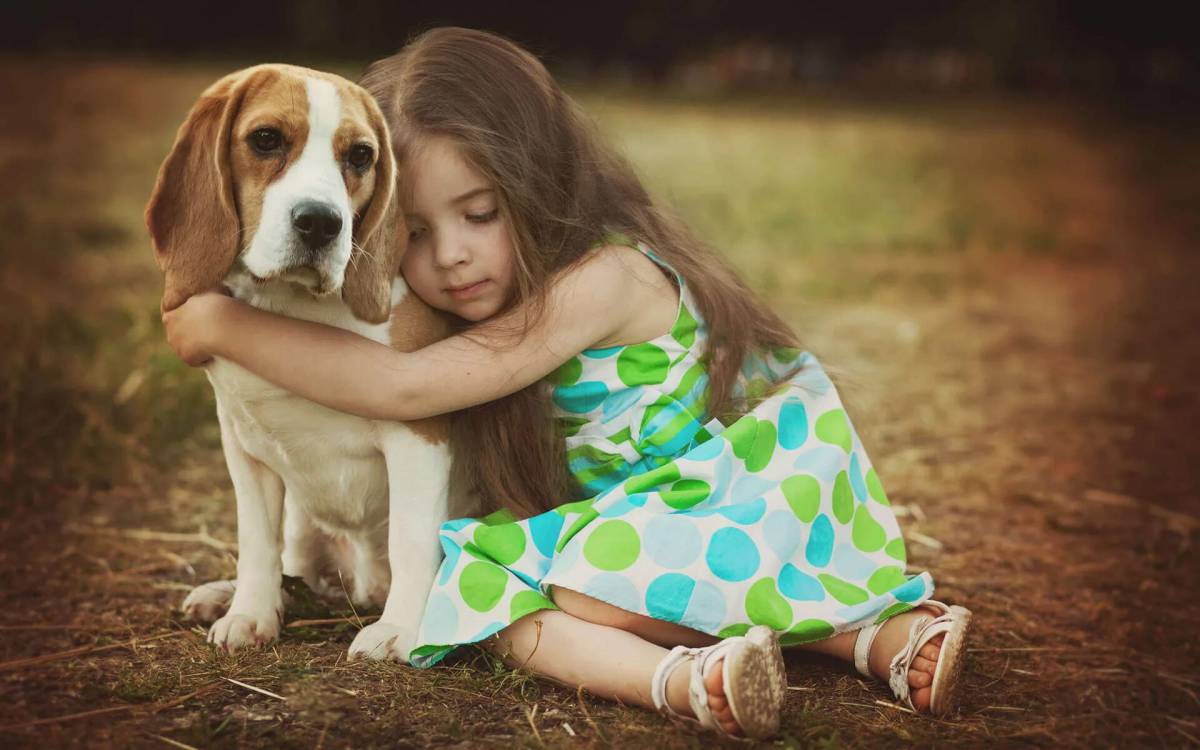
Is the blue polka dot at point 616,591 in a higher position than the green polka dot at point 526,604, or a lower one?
higher

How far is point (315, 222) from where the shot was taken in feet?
7.43

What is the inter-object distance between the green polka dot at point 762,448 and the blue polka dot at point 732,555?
0.70 feet

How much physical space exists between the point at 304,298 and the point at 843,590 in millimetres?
1311

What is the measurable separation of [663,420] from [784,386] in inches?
14.0

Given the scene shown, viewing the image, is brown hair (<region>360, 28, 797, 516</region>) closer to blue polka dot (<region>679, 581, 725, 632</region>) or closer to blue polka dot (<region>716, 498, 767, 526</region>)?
blue polka dot (<region>716, 498, 767, 526</region>)

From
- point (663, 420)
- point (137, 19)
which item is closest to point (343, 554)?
point (663, 420)

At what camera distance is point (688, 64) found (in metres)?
15.3

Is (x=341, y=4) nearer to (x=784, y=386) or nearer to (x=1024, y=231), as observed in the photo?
(x=1024, y=231)

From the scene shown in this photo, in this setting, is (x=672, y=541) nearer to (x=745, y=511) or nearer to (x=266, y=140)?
(x=745, y=511)

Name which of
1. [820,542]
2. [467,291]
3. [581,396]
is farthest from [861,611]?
[467,291]

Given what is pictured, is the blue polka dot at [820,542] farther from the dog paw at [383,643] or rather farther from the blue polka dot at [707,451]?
the dog paw at [383,643]

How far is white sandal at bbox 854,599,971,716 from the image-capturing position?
2.31 m

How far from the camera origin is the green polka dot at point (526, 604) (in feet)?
7.94

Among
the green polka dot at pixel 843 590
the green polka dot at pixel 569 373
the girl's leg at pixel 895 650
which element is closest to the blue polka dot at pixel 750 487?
the green polka dot at pixel 843 590
